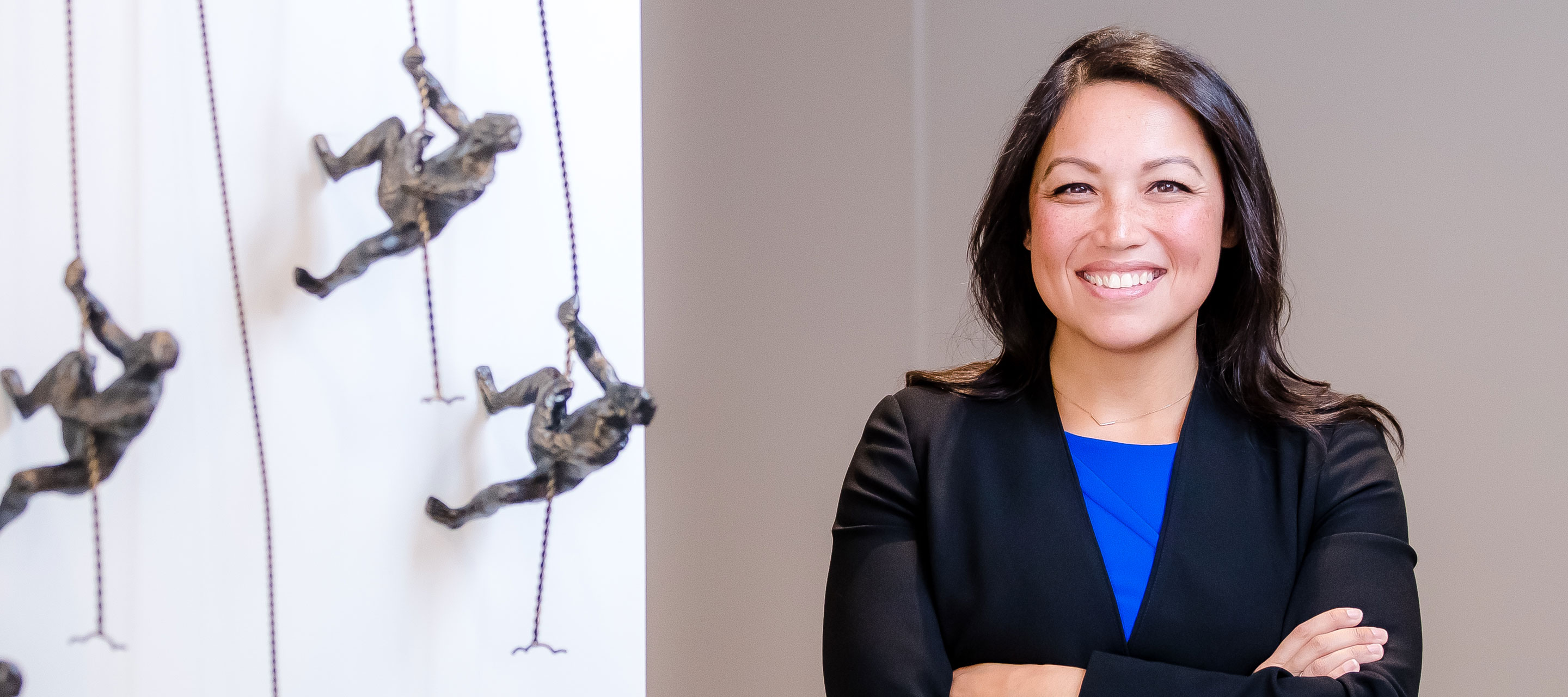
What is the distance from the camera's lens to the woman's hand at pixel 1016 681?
1.10 m

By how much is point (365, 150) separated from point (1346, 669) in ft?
2.96

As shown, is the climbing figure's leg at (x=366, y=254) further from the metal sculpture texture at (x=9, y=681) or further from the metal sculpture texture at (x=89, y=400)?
the metal sculpture texture at (x=9, y=681)

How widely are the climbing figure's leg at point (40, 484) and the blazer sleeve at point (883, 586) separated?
67 centimetres

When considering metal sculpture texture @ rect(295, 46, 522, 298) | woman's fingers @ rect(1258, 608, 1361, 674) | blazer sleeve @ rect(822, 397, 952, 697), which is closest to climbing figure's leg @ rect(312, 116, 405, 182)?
metal sculpture texture @ rect(295, 46, 522, 298)

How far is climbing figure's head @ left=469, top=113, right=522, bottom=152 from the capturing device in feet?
2.54

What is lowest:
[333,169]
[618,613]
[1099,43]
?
[618,613]

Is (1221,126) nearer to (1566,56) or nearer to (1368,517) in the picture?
(1368,517)

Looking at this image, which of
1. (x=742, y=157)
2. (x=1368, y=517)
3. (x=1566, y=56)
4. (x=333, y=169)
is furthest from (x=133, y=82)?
(x=1566, y=56)

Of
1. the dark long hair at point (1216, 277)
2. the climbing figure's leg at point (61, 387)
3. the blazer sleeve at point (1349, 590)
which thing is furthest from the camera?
the dark long hair at point (1216, 277)

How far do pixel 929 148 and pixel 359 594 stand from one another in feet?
6.98

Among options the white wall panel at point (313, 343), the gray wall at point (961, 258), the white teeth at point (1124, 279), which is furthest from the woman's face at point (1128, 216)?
the gray wall at point (961, 258)

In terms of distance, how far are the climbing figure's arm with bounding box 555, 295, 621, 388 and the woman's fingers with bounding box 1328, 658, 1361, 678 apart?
68 centimetres

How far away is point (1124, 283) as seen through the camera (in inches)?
44.3

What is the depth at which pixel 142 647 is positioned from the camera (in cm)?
78
